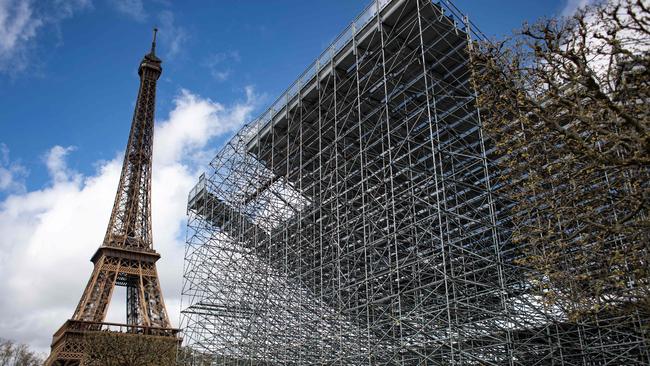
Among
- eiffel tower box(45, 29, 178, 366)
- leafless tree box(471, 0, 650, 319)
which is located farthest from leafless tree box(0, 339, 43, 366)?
leafless tree box(471, 0, 650, 319)

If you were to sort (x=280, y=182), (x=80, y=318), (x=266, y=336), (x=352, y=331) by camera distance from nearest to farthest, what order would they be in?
(x=352, y=331), (x=266, y=336), (x=280, y=182), (x=80, y=318)

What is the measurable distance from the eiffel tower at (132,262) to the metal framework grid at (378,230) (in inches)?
408

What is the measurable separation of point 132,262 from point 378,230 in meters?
27.0

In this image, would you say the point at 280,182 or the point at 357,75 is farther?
the point at 280,182

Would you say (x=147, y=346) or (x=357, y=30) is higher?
(x=357, y=30)

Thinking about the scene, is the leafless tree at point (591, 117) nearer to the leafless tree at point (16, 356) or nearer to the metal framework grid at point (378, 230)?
the metal framework grid at point (378, 230)

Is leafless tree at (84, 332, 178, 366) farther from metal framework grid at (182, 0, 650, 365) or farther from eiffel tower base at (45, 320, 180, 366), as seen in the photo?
eiffel tower base at (45, 320, 180, 366)

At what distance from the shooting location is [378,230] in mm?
14680

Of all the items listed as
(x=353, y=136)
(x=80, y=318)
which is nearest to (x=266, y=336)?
(x=353, y=136)

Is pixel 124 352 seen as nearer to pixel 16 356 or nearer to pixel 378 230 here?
pixel 378 230

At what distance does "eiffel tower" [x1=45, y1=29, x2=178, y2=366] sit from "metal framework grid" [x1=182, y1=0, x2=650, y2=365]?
10361 mm

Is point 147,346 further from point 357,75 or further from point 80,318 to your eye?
point 80,318

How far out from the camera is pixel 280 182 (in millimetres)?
21953

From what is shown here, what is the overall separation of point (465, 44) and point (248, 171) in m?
11.1
